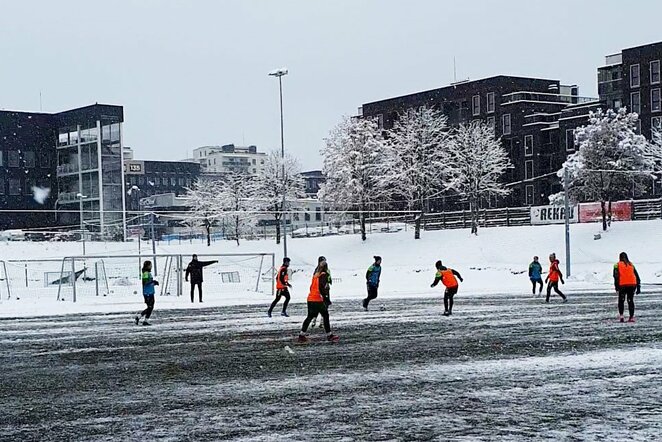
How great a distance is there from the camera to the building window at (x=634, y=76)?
246 ft

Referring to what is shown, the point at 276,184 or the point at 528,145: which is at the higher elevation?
the point at 528,145

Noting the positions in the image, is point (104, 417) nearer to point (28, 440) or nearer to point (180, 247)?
point (28, 440)

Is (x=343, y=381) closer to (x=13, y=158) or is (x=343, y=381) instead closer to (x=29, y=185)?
(x=13, y=158)

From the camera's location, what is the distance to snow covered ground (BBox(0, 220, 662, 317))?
116 ft

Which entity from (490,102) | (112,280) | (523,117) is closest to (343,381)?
(112,280)

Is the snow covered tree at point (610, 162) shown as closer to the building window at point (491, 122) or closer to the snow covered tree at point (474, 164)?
the snow covered tree at point (474, 164)

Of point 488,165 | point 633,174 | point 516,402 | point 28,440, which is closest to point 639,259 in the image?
point 633,174

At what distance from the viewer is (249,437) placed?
9.42 m

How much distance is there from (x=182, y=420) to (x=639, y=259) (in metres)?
44.0

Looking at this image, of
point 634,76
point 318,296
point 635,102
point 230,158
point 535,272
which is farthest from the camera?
point 230,158

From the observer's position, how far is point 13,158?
83.0m

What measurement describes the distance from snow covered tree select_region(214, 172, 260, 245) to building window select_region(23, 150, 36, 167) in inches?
671

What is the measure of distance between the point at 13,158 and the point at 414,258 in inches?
1652

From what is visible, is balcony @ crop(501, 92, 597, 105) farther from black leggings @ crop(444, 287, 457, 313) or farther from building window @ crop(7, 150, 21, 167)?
black leggings @ crop(444, 287, 457, 313)
